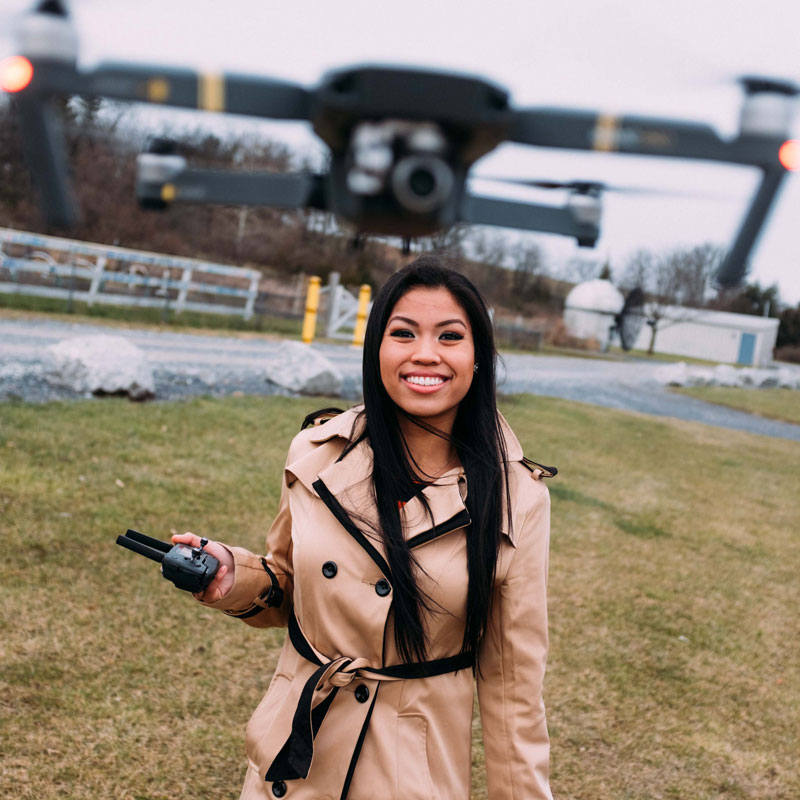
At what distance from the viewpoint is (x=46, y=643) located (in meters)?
3.75

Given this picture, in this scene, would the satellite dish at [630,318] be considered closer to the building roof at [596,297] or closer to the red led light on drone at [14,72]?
the building roof at [596,297]

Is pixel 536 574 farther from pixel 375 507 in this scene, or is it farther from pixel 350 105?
pixel 350 105

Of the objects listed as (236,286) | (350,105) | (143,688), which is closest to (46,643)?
(143,688)

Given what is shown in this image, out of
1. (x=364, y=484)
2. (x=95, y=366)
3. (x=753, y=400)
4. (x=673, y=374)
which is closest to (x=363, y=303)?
(x=364, y=484)

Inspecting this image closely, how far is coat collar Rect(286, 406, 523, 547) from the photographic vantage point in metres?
1.85

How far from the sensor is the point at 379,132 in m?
0.63

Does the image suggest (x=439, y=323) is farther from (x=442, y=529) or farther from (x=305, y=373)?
(x=305, y=373)

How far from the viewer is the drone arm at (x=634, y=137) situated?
60 cm

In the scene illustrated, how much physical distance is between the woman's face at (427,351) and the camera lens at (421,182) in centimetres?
117

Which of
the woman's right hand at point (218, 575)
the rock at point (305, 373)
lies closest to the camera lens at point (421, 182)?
the woman's right hand at point (218, 575)

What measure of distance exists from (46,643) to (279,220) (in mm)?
3593

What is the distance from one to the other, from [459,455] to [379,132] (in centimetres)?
142

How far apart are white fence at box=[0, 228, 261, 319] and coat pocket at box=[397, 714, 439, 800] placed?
118cm

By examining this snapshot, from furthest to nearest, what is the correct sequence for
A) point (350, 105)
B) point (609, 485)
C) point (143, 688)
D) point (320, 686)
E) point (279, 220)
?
point (609, 485) < point (143, 688) < point (320, 686) < point (279, 220) < point (350, 105)
